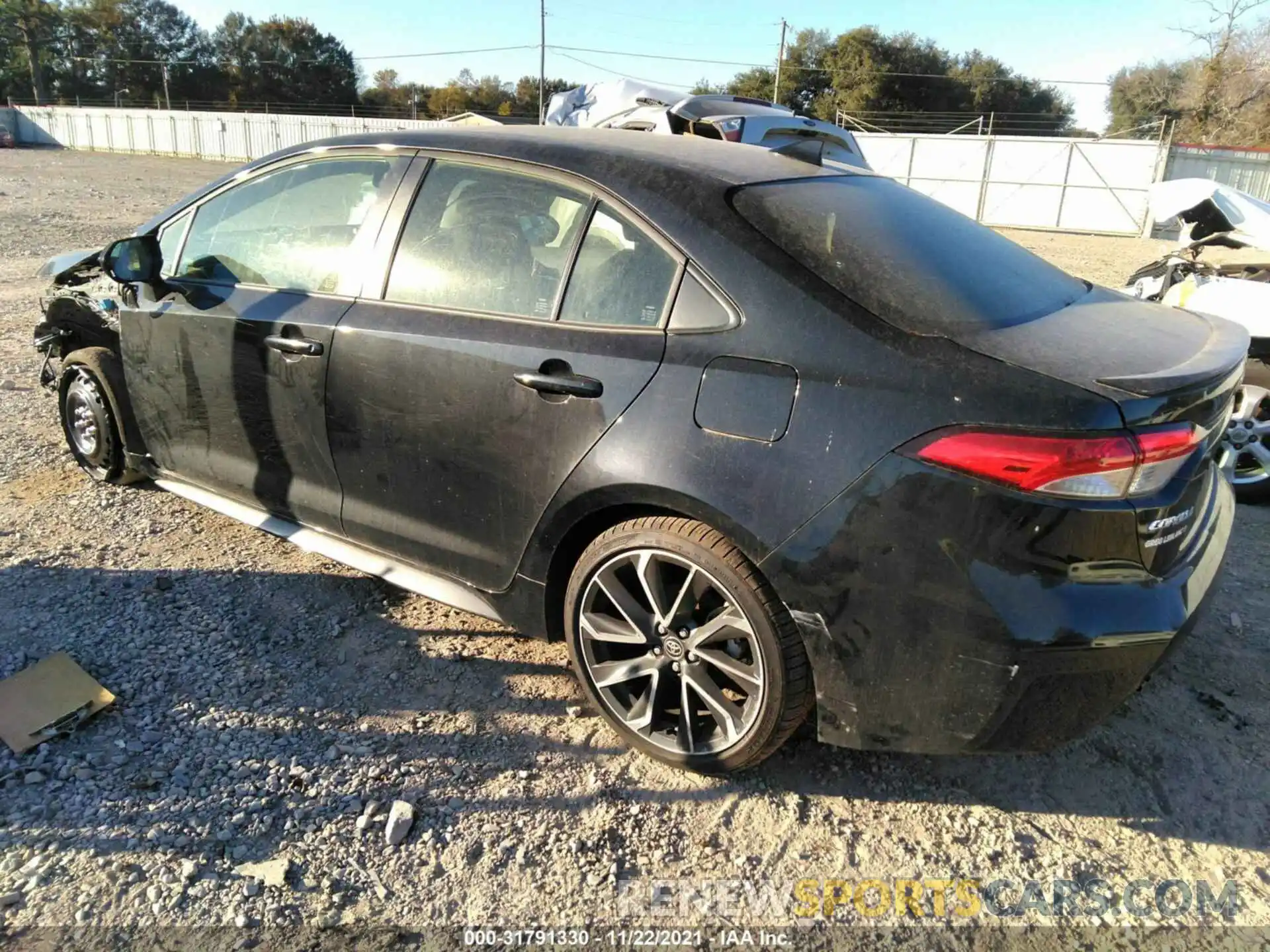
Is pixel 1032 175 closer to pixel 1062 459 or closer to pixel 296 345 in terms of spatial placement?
pixel 296 345

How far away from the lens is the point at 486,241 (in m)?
2.90

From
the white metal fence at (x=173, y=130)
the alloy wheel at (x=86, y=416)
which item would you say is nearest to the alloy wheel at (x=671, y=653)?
the alloy wheel at (x=86, y=416)

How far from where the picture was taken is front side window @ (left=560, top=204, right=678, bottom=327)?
8.23ft

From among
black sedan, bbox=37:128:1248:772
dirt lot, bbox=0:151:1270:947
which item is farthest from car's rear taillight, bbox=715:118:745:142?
dirt lot, bbox=0:151:1270:947

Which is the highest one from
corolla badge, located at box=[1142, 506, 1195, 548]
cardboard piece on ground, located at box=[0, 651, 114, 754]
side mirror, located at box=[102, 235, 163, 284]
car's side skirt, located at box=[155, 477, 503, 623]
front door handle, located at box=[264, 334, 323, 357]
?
side mirror, located at box=[102, 235, 163, 284]

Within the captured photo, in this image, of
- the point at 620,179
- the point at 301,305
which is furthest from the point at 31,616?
the point at 620,179

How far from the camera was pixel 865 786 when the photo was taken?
2.62m

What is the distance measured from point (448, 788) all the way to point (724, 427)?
1.34 m

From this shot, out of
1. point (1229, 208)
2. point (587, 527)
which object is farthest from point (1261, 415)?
point (587, 527)

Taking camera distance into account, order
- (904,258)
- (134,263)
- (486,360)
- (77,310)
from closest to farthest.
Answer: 1. (904,258)
2. (486,360)
3. (134,263)
4. (77,310)

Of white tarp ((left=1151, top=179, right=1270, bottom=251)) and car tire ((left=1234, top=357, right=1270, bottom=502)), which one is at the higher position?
white tarp ((left=1151, top=179, right=1270, bottom=251))

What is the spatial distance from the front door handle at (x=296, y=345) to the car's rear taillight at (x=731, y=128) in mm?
5142

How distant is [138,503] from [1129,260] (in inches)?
716

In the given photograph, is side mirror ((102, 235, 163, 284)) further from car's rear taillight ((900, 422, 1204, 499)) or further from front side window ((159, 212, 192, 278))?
car's rear taillight ((900, 422, 1204, 499))
